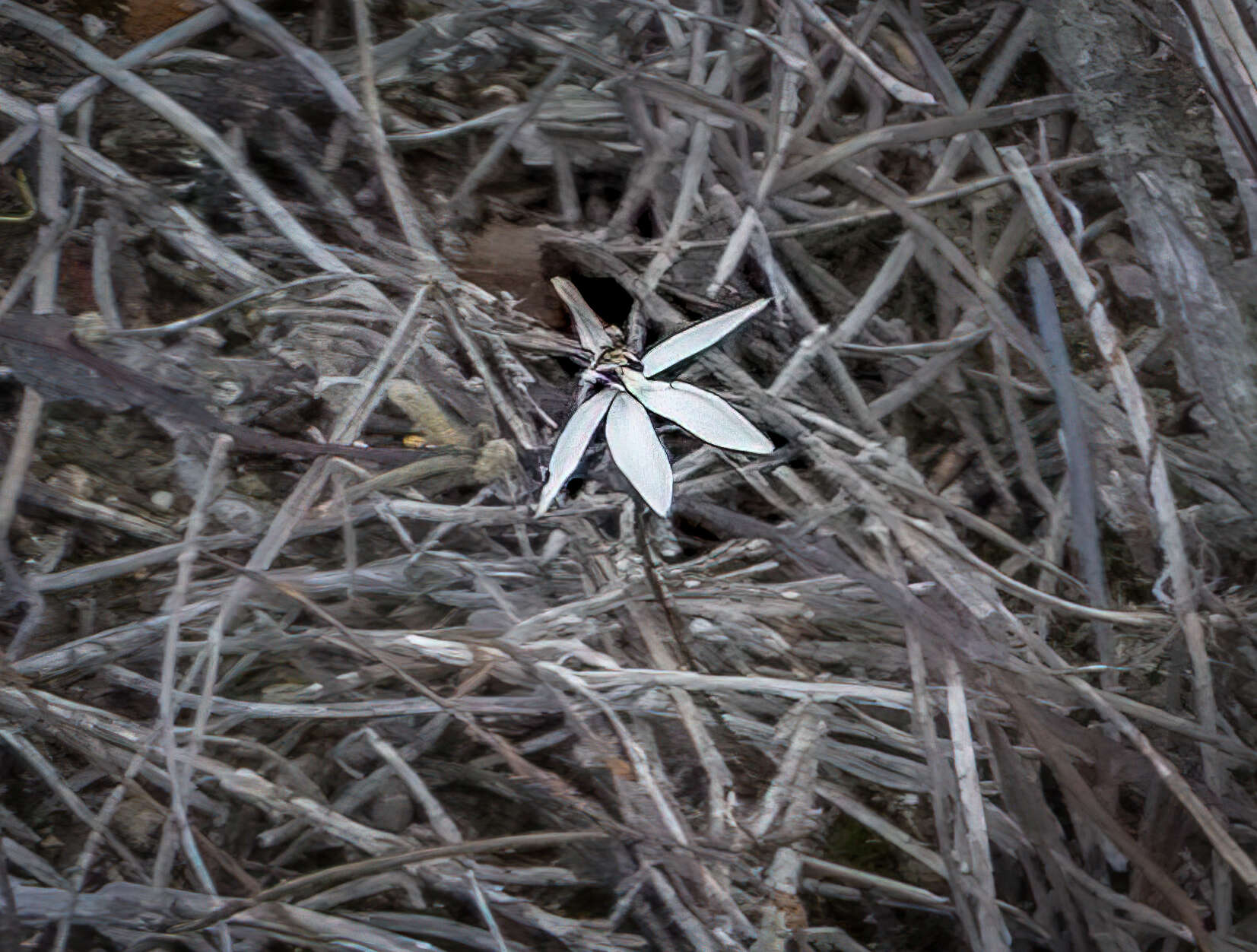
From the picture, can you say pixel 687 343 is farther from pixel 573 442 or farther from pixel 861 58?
pixel 861 58

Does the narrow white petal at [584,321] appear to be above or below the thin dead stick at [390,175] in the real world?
below

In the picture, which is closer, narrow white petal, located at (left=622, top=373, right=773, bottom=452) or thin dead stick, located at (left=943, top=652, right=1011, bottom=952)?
thin dead stick, located at (left=943, top=652, right=1011, bottom=952)

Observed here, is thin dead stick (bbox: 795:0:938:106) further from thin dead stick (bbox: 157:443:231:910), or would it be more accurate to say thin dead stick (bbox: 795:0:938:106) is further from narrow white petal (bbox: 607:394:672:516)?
thin dead stick (bbox: 157:443:231:910)

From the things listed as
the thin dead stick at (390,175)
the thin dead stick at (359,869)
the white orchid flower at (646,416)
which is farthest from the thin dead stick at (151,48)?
the thin dead stick at (359,869)

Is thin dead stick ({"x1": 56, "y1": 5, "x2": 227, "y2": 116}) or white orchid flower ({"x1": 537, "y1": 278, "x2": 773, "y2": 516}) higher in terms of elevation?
thin dead stick ({"x1": 56, "y1": 5, "x2": 227, "y2": 116})

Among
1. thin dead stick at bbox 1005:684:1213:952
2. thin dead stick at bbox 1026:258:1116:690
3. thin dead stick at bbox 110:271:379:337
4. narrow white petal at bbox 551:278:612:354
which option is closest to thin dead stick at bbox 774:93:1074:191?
thin dead stick at bbox 1026:258:1116:690

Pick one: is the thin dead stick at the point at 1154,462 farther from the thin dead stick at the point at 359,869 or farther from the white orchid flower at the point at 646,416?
the thin dead stick at the point at 359,869

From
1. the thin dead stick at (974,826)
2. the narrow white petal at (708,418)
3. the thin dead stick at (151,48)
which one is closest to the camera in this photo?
the thin dead stick at (974,826)

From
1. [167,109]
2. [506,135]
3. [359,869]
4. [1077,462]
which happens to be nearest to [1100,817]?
[1077,462]
